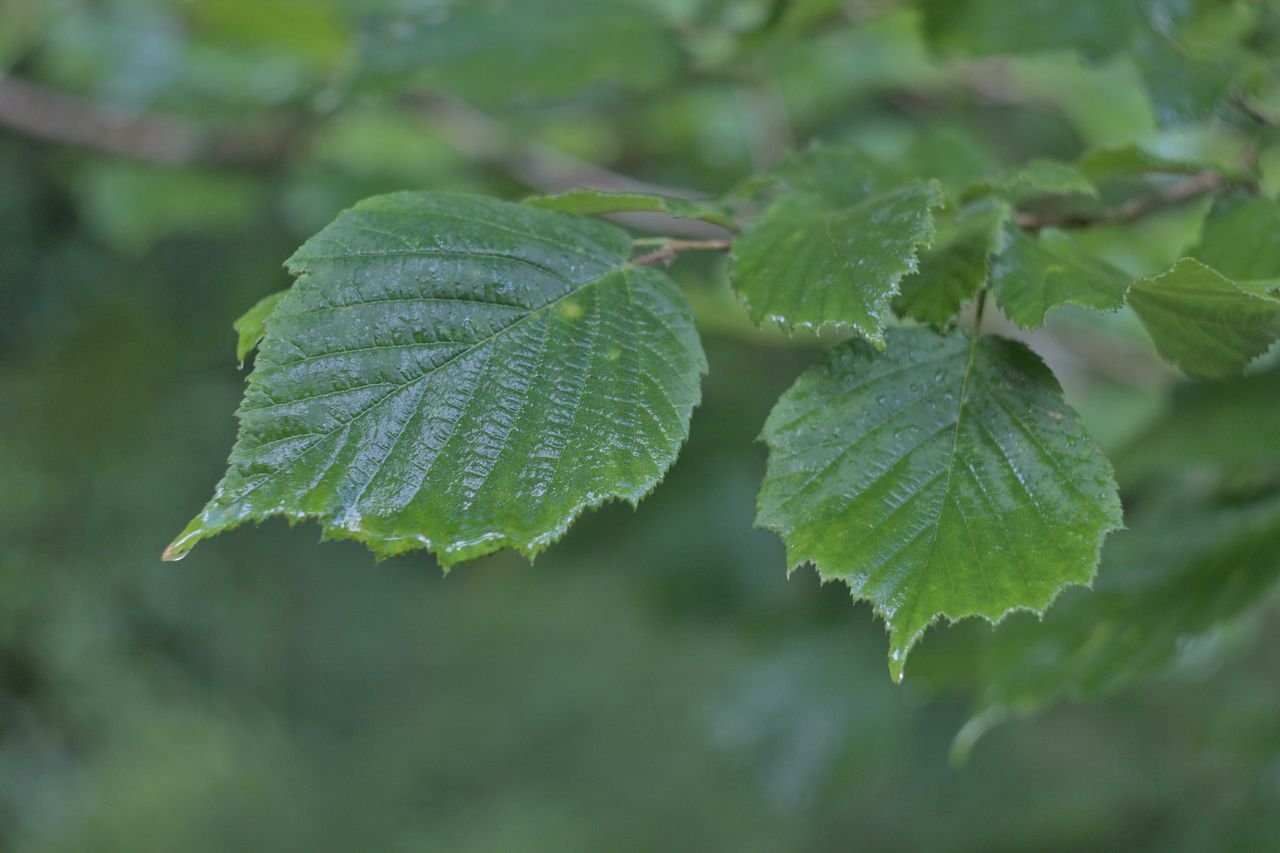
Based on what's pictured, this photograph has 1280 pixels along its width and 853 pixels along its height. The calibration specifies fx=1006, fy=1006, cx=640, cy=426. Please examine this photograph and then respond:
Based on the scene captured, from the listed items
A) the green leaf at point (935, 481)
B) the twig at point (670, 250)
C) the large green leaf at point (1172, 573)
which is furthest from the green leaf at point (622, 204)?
the large green leaf at point (1172, 573)

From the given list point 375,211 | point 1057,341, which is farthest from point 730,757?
point 375,211

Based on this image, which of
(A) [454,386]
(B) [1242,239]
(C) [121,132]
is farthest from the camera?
(C) [121,132]

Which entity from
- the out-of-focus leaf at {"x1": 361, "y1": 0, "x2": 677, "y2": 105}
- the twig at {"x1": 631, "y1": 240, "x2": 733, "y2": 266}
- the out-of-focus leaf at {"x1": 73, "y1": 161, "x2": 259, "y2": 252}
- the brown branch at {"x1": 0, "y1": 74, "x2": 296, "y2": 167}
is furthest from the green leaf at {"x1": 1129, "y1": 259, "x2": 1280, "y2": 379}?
the out-of-focus leaf at {"x1": 73, "y1": 161, "x2": 259, "y2": 252}

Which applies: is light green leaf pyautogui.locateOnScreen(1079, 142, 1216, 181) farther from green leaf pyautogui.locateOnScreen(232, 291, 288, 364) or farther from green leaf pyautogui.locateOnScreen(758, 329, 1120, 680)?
green leaf pyautogui.locateOnScreen(232, 291, 288, 364)

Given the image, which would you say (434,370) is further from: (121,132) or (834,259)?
(121,132)

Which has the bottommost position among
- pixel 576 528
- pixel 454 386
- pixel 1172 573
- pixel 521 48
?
pixel 576 528

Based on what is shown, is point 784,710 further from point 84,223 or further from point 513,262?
point 84,223

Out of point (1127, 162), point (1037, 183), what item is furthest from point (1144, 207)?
point (1037, 183)
